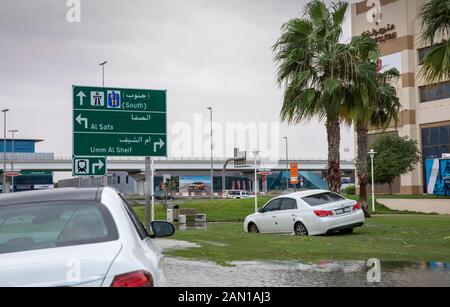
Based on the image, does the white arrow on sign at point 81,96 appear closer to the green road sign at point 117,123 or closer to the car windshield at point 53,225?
the green road sign at point 117,123

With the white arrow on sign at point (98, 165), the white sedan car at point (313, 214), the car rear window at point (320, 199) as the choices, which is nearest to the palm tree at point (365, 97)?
the car rear window at point (320, 199)

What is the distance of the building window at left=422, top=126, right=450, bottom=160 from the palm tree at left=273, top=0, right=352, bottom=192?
41.1 m

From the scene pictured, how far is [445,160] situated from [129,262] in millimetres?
44487

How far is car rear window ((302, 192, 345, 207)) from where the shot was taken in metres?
20.0

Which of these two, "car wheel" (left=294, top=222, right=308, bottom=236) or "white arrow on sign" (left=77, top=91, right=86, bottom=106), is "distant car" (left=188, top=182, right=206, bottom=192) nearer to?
"car wheel" (left=294, top=222, right=308, bottom=236)

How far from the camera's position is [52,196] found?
199 inches


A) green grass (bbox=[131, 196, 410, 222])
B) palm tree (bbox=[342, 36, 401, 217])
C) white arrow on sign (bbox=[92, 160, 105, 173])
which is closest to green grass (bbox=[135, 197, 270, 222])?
green grass (bbox=[131, 196, 410, 222])

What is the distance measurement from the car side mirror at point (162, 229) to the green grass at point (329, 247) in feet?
21.4

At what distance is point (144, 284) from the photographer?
389 centimetres

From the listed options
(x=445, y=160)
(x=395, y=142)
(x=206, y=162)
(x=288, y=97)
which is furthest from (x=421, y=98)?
(x=288, y=97)
